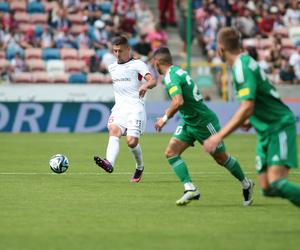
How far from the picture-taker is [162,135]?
27.7 metres

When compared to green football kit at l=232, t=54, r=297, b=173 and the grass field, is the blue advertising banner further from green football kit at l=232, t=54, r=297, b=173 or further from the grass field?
green football kit at l=232, t=54, r=297, b=173

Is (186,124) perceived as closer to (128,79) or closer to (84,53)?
(128,79)

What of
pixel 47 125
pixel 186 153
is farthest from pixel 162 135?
pixel 186 153

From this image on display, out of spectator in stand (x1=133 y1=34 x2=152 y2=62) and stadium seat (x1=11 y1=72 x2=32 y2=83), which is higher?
spectator in stand (x1=133 y1=34 x2=152 y2=62)

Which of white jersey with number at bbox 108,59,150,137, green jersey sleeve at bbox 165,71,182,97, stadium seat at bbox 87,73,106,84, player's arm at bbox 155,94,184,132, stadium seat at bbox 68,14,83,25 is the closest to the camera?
player's arm at bbox 155,94,184,132

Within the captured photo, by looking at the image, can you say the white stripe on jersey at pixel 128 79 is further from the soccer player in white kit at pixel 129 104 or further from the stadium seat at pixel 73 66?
the stadium seat at pixel 73 66

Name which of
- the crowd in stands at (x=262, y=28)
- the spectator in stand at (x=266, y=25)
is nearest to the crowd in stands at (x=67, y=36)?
the crowd in stands at (x=262, y=28)

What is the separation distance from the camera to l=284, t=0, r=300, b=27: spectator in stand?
35156 mm

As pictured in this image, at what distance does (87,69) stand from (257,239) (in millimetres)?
21931

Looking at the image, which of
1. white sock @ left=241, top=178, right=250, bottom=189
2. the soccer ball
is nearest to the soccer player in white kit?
the soccer ball

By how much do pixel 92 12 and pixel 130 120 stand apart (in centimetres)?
1866

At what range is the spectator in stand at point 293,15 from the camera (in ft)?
115

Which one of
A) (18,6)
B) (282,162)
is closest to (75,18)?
(18,6)

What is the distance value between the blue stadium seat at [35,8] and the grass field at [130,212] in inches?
584
